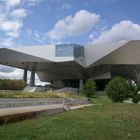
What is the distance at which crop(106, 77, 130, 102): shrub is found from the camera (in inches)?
1072

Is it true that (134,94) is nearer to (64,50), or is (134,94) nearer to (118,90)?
(118,90)

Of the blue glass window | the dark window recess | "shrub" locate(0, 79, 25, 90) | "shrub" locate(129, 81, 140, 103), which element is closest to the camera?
"shrub" locate(129, 81, 140, 103)

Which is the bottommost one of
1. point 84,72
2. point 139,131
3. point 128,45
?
point 139,131

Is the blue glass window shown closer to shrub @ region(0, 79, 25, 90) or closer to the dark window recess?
the dark window recess

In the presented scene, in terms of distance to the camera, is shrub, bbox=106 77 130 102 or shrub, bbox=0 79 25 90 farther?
shrub, bbox=0 79 25 90

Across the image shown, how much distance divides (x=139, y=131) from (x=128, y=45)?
49289mm

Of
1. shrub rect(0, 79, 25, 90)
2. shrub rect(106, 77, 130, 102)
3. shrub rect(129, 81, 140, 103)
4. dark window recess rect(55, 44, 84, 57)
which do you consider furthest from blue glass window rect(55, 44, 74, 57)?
shrub rect(106, 77, 130, 102)

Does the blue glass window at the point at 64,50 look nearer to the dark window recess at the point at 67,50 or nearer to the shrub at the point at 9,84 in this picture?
the dark window recess at the point at 67,50

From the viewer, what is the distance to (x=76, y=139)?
7.22m

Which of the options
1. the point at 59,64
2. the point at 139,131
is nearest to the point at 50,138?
the point at 139,131

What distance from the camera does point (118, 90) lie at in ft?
89.2

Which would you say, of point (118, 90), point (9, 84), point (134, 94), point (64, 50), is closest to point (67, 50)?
point (64, 50)

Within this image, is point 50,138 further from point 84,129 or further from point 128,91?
point 128,91

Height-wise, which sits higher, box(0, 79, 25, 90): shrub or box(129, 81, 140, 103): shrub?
box(0, 79, 25, 90): shrub
